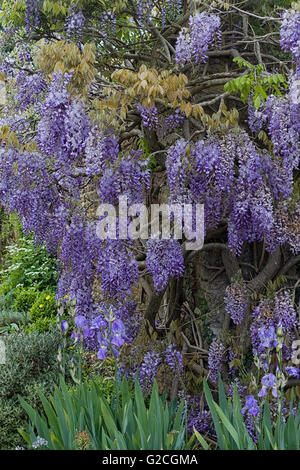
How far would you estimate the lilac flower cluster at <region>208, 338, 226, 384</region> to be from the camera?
13.0 feet

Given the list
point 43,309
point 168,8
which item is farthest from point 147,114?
point 43,309

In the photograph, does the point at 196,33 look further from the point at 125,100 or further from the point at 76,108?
the point at 76,108

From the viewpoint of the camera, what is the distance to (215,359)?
396 cm

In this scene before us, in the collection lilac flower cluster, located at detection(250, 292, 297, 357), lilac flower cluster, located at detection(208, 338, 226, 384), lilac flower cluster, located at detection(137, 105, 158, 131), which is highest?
lilac flower cluster, located at detection(137, 105, 158, 131)

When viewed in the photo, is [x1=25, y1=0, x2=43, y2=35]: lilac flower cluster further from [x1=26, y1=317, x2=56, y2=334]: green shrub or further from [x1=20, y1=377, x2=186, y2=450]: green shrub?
[x1=26, y1=317, x2=56, y2=334]: green shrub

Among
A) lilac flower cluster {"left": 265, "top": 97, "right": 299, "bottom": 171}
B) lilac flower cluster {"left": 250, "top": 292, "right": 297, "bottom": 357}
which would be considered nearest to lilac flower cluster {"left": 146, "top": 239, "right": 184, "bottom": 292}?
lilac flower cluster {"left": 250, "top": 292, "right": 297, "bottom": 357}

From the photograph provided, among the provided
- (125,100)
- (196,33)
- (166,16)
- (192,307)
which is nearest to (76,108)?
(125,100)

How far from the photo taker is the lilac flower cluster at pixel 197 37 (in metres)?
3.67

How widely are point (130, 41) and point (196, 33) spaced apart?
44.1 inches

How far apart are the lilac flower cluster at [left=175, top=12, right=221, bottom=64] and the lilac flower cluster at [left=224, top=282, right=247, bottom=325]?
5.10 ft

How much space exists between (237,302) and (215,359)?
0.45 m

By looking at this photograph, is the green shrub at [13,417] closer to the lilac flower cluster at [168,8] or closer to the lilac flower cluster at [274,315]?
the lilac flower cluster at [274,315]

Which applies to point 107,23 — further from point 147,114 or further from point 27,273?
point 27,273
